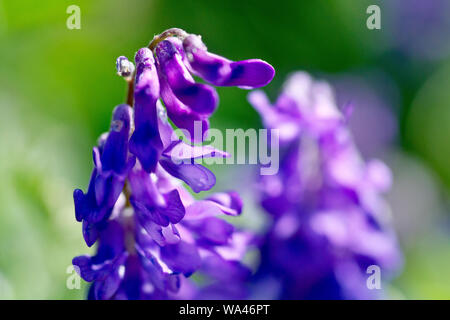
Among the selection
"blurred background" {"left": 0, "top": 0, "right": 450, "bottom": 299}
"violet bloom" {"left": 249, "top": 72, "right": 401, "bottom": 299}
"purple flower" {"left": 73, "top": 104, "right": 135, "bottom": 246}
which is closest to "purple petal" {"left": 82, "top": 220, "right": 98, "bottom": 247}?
"purple flower" {"left": 73, "top": 104, "right": 135, "bottom": 246}

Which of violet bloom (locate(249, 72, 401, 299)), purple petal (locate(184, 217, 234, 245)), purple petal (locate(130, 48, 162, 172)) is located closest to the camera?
purple petal (locate(130, 48, 162, 172))

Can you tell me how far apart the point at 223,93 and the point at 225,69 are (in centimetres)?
276

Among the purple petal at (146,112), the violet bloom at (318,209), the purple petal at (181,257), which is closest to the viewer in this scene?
the purple petal at (146,112)

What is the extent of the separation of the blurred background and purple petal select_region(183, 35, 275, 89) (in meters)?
1.03

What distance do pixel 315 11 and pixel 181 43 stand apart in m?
3.29

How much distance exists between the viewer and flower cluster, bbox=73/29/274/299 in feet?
5.67

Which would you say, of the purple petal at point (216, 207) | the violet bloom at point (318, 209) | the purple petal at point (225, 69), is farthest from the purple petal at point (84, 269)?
the violet bloom at point (318, 209)

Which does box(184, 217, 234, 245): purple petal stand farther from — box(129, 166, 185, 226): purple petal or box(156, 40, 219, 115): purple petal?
box(156, 40, 219, 115): purple petal

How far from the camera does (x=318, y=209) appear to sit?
8.80ft

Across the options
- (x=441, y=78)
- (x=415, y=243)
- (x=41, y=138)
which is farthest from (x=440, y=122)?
(x=41, y=138)

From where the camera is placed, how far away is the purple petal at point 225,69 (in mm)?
1722

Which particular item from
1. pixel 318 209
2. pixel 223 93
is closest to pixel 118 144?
pixel 318 209

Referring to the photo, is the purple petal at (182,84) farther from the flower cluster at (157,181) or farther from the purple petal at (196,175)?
the purple petal at (196,175)

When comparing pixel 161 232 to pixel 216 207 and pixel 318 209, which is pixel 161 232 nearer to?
pixel 216 207
